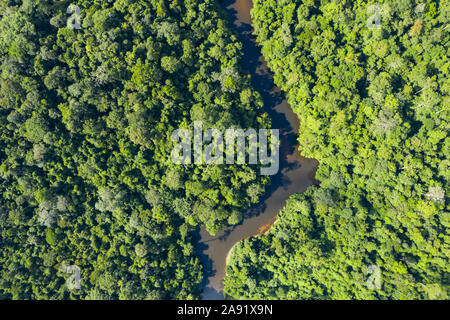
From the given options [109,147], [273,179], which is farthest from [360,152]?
[109,147]

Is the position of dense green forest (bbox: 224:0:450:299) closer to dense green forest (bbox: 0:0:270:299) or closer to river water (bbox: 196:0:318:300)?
river water (bbox: 196:0:318:300)

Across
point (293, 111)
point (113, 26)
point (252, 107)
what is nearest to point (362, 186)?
point (293, 111)

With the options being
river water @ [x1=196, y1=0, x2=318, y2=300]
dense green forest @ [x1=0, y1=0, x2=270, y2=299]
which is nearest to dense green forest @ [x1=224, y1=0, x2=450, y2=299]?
river water @ [x1=196, y1=0, x2=318, y2=300]

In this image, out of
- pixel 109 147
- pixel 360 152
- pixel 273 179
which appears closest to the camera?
pixel 360 152

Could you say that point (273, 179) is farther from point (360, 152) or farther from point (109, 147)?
point (109, 147)

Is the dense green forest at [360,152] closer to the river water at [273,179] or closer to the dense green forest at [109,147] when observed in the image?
the river water at [273,179]
